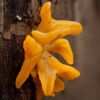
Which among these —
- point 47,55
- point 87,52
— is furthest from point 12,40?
point 87,52

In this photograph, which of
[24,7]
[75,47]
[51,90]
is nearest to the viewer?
[51,90]

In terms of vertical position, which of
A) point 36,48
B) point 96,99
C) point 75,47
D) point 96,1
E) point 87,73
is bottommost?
point 96,99

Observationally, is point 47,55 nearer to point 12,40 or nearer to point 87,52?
point 12,40

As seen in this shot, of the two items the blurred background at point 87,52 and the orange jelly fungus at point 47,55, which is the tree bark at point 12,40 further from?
the blurred background at point 87,52

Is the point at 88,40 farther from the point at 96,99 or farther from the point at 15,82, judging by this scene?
the point at 15,82

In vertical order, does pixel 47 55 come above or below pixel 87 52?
above

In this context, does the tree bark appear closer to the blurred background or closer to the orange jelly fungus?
the orange jelly fungus

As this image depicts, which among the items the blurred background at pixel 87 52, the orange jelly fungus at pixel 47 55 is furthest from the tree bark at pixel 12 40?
the blurred background at pixel 87 52

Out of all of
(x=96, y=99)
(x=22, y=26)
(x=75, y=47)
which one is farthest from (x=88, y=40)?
(x=22, y=26)

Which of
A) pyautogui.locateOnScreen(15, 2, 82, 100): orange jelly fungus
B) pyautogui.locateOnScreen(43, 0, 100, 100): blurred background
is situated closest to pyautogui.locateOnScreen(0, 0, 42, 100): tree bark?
pyautogui.locateOnScreen(15, 2, 82, 100): orange jelly fungus
